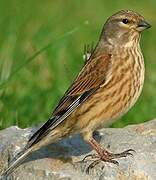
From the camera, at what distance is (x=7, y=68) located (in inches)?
320

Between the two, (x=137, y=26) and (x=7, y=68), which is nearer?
(x=137, y=26)

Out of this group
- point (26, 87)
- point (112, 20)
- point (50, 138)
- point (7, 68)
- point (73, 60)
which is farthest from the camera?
point (73, 60)

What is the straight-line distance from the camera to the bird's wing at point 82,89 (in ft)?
20.7

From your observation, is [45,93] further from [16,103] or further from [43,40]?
[43,40]

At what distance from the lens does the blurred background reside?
8.05 m

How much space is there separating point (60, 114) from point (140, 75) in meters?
0.66

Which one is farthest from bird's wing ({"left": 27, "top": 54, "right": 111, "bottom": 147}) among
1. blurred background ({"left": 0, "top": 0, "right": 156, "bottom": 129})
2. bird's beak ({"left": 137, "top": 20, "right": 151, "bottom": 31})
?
blurred background ({"left": 0, "top": 0, "right": 156, "bottom": 129})

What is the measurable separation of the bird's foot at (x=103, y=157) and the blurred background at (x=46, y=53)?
4.44 ft

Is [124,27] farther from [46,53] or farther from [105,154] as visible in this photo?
[46,53]

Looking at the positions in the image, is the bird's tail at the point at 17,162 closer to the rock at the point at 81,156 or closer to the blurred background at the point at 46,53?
the rock at the point at 81,156

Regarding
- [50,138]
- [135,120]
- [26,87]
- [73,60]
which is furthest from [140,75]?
[73,60]

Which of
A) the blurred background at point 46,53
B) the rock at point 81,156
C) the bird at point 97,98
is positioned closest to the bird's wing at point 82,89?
the bird at point 97,98

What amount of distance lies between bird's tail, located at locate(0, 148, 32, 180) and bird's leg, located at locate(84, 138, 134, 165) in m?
0.45

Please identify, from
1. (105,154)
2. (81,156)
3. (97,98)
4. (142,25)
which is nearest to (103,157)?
(105,154)
